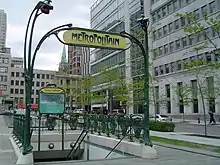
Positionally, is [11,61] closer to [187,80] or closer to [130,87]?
[187,80]

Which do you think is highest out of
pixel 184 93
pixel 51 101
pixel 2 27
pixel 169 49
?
pixel 2 27

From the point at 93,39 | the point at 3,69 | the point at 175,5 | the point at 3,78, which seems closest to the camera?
the point at 93,39

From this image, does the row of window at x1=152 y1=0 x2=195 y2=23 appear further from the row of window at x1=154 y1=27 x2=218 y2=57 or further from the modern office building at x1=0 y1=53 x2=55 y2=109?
the modern office building at x1=0 y1=53 x2=55 y2=109

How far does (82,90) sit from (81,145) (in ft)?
123

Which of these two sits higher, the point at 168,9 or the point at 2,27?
the point at 2,27

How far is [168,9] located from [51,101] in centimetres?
4479

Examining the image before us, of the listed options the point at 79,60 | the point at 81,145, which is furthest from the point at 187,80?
the point at 79,60

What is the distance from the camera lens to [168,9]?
57375mm

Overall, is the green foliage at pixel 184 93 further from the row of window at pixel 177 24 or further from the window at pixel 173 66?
the window at pixel 173 66

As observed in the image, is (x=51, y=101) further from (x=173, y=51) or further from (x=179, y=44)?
(x=173, y=51)

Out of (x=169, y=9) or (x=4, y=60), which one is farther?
(x=4, y=60)

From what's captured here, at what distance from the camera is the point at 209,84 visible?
31.4 meters

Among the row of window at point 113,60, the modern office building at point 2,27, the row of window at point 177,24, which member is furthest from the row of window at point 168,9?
the modern office building at point 2,27

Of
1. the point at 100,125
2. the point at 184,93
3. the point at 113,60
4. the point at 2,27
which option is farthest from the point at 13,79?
the point at 100,125
